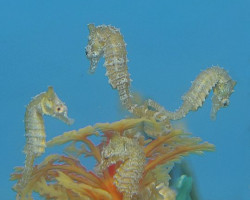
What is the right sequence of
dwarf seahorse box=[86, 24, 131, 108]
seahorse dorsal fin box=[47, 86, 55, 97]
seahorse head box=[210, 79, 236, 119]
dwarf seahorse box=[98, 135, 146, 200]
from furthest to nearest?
1. seahorse head box=[210, 79, 236, 119]
2. dwarf seahorse box=[86, 24, 131, 108]
3. dwarf seahorse box=[98, 135, 146, 200]
4. seahorse dorsal fin box=[47, 86, 55, 97]


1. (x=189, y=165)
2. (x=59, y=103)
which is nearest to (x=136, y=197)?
(x=59, y=103)

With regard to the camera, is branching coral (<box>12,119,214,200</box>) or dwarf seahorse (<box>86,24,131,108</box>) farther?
dwarf seahorse (<box>86,24,131,108</box>)

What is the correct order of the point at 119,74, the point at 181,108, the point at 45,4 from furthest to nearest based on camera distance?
the point at 45,4
the point at 181,108
the point at 119,74

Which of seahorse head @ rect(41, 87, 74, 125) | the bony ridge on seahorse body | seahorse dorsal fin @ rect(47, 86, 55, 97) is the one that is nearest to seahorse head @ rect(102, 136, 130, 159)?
the bony ridge on seahorse body

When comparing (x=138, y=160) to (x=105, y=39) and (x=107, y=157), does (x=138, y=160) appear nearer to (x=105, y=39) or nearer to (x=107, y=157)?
(x=107, y=157)

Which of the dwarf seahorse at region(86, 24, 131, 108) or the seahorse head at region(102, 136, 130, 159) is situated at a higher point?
the dwarf seahorse at region(86, 24, 131, 108)

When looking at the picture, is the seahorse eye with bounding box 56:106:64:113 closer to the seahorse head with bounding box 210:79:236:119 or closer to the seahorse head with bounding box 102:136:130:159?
the seahorse head with bounding box 102:136:130:159
